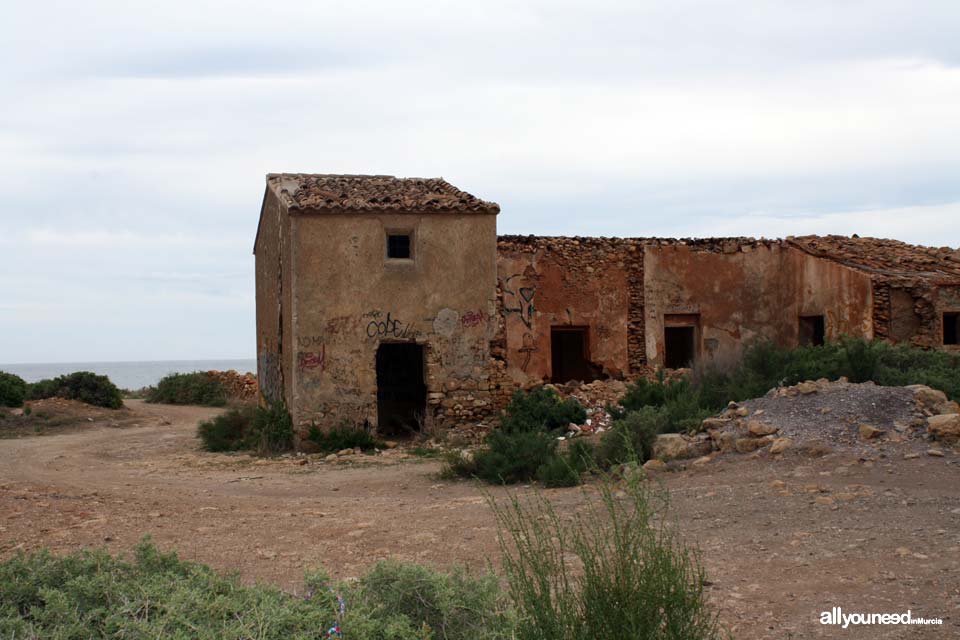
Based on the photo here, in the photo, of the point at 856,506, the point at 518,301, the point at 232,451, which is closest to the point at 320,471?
the point at 232,451

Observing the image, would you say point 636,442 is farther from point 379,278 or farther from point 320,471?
point 379,278

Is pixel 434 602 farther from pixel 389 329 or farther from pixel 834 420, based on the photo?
pixel 389 329

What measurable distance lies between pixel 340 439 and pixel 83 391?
13.1 m

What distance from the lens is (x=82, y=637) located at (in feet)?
13.1

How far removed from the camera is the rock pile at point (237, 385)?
29797mm

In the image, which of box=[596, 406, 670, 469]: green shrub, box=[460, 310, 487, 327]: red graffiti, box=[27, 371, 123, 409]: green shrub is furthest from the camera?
box=[27, 371, 123, 409]: green shrub

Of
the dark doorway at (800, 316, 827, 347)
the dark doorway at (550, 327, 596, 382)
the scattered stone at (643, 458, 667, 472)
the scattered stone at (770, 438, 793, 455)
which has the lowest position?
the scattered stone at (643, 458, 667, 472)

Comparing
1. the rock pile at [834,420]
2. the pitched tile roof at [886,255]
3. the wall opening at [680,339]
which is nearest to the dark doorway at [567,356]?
the wall opening at [680,339]

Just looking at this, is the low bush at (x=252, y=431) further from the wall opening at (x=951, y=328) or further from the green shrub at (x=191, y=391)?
the wall opening at (x=951, y=328)

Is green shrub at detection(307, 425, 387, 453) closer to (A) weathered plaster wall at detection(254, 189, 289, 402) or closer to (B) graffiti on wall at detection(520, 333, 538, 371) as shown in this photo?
(A) weathered plaster wall at detection(254, 189, 289, 402)

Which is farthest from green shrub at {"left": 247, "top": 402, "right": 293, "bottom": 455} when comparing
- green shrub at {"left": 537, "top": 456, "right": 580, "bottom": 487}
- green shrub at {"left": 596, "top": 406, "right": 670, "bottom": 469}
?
green shrub at {"left": 596, "top": 406, "right": 670, "bottom": 469}

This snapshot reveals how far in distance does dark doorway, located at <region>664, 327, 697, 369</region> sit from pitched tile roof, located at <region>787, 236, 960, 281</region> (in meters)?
3.15

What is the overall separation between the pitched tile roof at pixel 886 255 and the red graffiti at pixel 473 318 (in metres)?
7.89

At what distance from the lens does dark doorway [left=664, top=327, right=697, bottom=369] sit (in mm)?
20375
